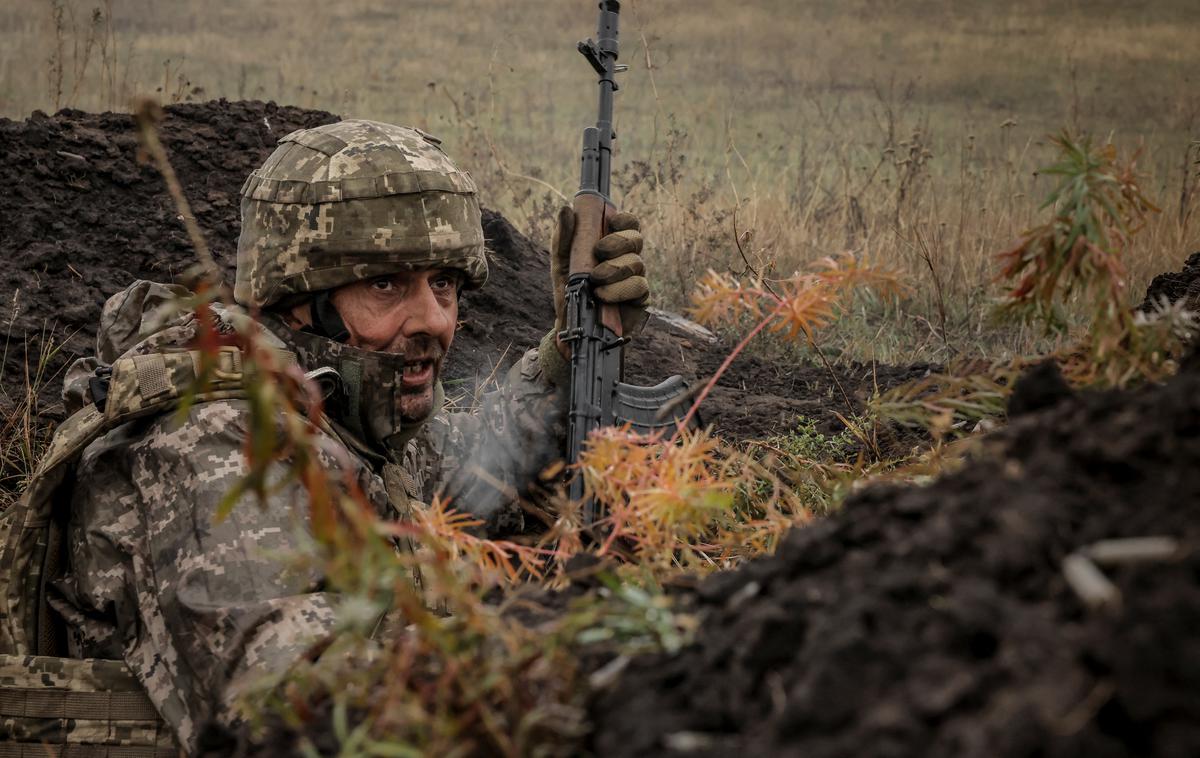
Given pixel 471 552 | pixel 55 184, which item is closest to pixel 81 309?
pixel 55 184

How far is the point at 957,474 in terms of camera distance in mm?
1062

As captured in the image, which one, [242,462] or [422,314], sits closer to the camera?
[242,462]

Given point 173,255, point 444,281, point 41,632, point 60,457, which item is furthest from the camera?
point 173,255

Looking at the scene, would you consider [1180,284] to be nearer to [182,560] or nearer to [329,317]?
[329,317]

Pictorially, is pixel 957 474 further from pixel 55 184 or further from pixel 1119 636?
pixel 55 184

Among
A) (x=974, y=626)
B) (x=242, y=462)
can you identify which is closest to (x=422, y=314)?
(x=242, y=462)

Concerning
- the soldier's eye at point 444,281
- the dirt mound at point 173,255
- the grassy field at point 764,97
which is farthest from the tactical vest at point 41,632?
the grassy field at point 764,97

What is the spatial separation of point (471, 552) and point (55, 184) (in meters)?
5.17

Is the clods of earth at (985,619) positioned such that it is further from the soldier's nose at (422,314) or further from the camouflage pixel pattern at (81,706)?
the soldier's nose at (422,314)

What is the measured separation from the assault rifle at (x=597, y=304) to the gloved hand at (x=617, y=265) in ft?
0.10

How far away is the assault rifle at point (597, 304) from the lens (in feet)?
10.7

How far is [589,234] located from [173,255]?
9.79 ft

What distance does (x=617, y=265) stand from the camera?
3.27 m

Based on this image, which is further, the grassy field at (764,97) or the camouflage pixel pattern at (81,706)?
the grassy field at (764,97)
